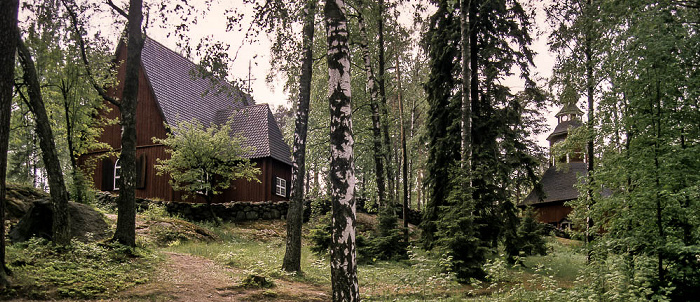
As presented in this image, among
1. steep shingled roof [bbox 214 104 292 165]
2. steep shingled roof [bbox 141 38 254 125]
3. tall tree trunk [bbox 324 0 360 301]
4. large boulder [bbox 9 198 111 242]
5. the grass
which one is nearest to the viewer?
tall tree trunk [bbox 324 0 360 301]

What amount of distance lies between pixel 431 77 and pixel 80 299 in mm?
12484

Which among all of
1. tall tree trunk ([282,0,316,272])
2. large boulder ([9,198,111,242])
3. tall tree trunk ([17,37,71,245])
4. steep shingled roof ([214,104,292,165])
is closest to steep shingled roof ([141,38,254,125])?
steep shingled roof ([214,104,292,165])

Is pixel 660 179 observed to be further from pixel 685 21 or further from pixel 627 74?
pixel 685 21

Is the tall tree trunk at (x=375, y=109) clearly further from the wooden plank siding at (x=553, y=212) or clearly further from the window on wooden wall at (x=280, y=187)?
the wooden plank siding at (x=553, y=212)

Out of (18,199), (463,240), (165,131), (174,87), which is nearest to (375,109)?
(463,240)

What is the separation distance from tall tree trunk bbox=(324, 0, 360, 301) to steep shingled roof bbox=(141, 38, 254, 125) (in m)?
17.8

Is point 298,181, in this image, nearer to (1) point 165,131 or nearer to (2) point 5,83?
(2) point 5,83

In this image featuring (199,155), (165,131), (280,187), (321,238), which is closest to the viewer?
(321,238)

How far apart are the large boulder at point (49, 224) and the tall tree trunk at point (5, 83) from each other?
3.33m

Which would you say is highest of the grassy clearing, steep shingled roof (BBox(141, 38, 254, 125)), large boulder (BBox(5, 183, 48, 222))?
steep shingled roof (BBox(141, 38, 254, 125))

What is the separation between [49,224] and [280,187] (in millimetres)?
16356

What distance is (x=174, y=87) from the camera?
26.7 meters

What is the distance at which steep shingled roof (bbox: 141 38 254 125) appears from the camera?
82.3ft

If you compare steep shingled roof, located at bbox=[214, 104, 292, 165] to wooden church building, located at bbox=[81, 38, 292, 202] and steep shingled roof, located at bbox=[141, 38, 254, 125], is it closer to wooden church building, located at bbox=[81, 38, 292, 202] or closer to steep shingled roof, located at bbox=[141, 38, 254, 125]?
wooden church building, located at bbox=[81, 38, 292, 202]
